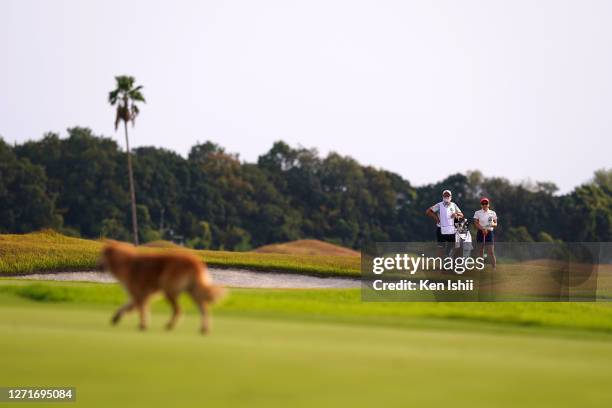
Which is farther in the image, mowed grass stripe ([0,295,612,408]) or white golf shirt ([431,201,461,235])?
white golf shirt ([431,201,461,235])

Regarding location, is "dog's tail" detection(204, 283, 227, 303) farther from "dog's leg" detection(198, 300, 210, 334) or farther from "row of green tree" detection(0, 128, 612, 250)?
"row of green tree" detection(0, 128, 612, 250)

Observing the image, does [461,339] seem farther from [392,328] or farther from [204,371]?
[204,371]

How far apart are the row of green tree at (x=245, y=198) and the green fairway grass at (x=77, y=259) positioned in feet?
180

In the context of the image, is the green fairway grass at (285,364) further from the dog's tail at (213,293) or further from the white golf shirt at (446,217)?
the white golf shirt at (446,217)

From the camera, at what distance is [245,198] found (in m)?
123

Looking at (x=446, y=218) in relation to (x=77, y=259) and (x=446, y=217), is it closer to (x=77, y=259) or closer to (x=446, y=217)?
(x=446, y=217)

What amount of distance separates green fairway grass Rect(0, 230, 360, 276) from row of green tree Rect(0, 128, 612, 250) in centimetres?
5474

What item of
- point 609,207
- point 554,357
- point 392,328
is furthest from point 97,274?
point 609,207

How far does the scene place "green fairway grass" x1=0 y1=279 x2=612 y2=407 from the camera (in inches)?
432

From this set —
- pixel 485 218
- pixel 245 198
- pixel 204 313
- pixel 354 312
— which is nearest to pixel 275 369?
pixel 204 313

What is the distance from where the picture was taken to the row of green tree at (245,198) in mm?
106750

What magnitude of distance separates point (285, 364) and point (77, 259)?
104 ft

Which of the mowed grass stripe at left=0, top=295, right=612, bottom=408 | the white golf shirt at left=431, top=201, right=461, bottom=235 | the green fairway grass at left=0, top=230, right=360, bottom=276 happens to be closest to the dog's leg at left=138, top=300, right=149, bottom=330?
the mowed grass stripe at left=0, top=295, right=612, bottom=408

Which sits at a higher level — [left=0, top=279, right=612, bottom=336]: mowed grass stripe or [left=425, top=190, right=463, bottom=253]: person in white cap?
[left=425, top=190, right=463, bottom=253]: person in white cap
